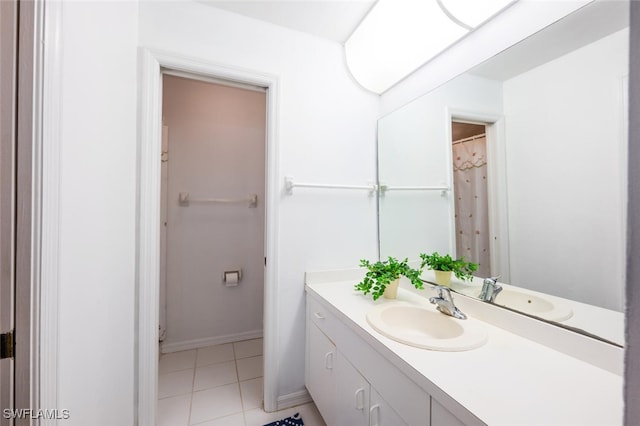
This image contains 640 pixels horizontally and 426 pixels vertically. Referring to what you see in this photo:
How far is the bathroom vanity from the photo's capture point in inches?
23.4

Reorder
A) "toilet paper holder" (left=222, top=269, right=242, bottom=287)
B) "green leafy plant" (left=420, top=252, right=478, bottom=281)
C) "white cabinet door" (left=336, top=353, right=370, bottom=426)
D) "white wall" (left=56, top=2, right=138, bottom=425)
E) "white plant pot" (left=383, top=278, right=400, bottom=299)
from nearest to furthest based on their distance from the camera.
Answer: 1. "white wall" (left=56, top=2, right=138, bottom=425)
2. "white cabinet door" (left=336, top=353, right=370, bottom=426)
3. "green leafy plant" (left=420, top=252, right=478, bottom=281)
4. "white plant pot" (left=383, top=278, right=400, bottom=299)
5. "toilet paper holder" (left=222, top=269, right=242, bottom=287)

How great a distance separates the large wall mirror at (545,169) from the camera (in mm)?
758

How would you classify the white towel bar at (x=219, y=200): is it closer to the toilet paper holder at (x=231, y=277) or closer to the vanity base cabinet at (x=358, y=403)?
the toilet paper holder at (x=231, y=277)

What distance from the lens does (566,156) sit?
33.9 inches

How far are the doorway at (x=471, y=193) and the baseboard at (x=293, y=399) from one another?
126cm

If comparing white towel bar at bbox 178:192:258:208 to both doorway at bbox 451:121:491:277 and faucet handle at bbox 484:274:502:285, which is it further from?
faucet handle at bbox 484:274:502:285

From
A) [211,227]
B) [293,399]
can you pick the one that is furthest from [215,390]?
[211,227]

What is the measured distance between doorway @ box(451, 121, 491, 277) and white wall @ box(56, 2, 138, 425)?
149 cm

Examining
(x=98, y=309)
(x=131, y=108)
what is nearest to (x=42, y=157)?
(x=98, y=309)

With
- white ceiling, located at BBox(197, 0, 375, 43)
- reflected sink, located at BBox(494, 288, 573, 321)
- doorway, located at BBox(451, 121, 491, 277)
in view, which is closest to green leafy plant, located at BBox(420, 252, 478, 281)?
doorway, located at BBox(451, 121, 491, 277)

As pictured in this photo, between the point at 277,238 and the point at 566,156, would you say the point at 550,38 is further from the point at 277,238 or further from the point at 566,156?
the point at 277,238

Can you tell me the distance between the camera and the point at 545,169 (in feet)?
3.03

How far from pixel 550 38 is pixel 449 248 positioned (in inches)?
36.5

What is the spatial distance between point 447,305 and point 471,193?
535 mm
